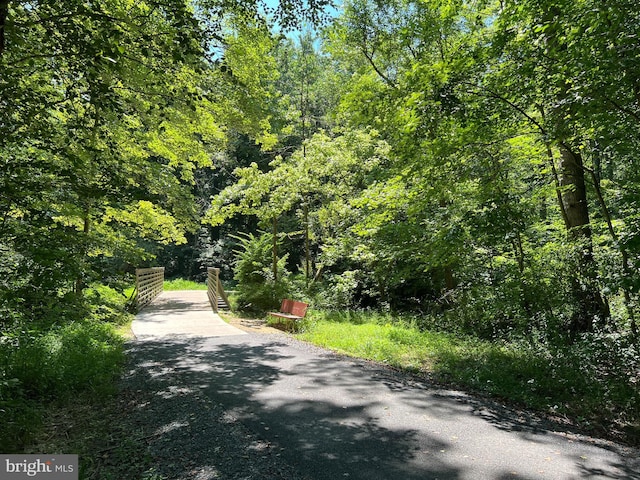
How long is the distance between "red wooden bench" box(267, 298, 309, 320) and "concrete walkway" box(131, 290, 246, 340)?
130cm

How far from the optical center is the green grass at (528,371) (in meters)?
4.57

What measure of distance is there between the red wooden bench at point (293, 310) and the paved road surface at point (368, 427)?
12.4ft

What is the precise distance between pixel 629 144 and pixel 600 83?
1.93 m

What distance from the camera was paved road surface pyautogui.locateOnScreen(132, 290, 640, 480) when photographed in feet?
10.9

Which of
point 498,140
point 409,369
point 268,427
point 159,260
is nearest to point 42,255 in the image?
point 268,427

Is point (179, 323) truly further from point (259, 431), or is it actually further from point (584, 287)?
point (584, 287)

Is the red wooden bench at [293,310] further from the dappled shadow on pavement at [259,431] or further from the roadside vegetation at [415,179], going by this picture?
the dappled shadow on pavement at [259,431]

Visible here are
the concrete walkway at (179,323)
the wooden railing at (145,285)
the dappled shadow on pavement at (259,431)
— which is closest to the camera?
the dappled shadow on pavement at (259,431)

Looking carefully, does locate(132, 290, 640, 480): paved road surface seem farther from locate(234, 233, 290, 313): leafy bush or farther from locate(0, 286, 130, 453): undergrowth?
locate(234, 233, 290, 313): leafy bush

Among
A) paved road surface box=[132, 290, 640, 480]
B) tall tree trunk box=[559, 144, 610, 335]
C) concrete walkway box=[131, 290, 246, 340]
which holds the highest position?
tall tree trunk box=[559, 144, 610, 335]

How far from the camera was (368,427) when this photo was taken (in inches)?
164

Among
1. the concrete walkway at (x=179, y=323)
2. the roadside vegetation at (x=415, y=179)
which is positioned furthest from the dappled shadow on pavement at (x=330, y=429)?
the concrete walkway at (x=179, y=323)

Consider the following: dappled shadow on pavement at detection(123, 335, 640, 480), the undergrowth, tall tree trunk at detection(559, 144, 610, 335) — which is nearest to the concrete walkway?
the undergrowth

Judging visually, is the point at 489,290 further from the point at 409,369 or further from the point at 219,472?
the point at 219,472
